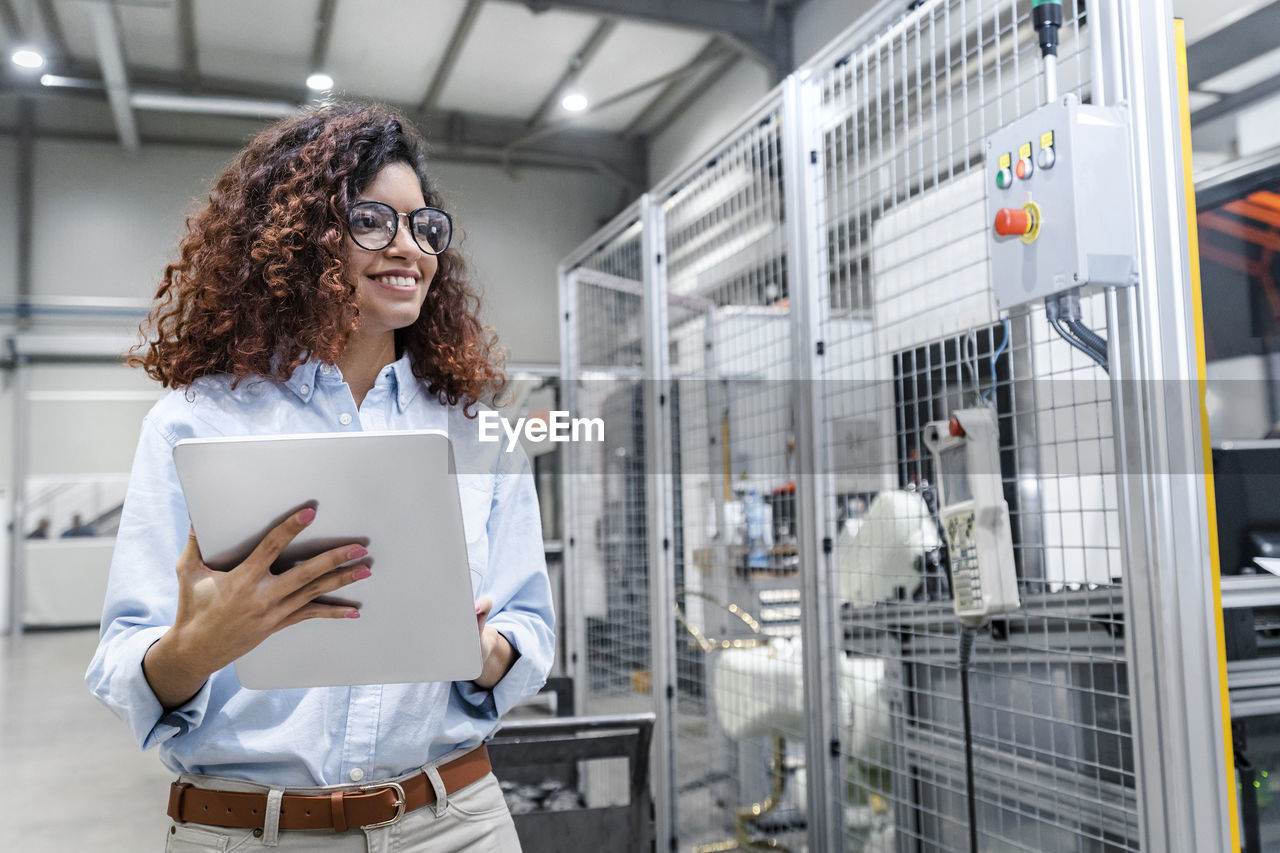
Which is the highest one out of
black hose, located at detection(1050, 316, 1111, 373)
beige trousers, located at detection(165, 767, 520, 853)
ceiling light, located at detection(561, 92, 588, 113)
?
ceiling light, located at detection(561, 92, 588, 113)

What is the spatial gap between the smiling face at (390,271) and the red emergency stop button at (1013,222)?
31.2 inches

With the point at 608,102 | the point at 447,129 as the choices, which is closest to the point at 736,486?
the point at 608,102

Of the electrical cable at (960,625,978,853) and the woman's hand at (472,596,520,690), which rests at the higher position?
the woman's hand at (472,596,520,690)

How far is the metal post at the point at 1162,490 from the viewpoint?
1170 mm

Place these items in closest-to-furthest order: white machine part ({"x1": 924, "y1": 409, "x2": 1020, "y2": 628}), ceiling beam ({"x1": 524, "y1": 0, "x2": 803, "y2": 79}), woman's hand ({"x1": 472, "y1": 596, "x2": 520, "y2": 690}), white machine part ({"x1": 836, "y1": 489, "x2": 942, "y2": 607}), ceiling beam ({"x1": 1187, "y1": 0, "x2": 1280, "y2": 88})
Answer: woman's hand ({"x1": 472, "y1": 596, "x2": 520, "y2": 690})
white machine part ({"x1": 924, "y1": 409, "x2": 1020, "y2": 628})
white machine part ({"x1": 836, "y1": 489, "x2": 942, "y2": 607})
ceiling beam ({"x1": 1187, "y1": 0, "x2": 1280, "y2": 88})
ceiling beam ({"x1": 524, "y1": 0, "x2": 803, "y2": 79})

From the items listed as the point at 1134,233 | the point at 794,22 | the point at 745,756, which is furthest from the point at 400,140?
the point at 794,22

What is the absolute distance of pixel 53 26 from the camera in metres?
6.40

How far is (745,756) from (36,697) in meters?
5.13

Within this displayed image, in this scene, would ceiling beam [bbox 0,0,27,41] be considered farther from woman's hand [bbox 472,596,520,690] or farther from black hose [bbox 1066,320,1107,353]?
black hose [bbox 1066,320,1107,353]

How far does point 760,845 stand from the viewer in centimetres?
275

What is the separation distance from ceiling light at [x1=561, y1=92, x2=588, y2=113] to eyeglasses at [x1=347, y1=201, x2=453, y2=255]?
6407mm

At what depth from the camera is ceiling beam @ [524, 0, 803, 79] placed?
561 cm

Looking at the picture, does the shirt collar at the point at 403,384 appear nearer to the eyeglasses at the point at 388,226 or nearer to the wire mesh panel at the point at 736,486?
the eyeglasses at the point at 388,226

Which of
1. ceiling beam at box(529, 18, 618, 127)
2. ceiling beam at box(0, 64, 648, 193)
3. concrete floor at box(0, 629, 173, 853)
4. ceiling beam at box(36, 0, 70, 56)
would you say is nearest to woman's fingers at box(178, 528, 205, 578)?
concrete floor at box(0, 629, 173, 853)
